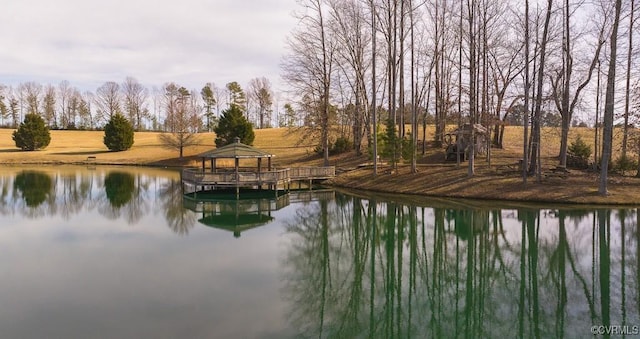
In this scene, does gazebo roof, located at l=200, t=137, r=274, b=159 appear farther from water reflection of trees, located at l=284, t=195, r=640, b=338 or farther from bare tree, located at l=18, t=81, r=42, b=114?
bare tree, located at l=18, t=81, r=42, b=114

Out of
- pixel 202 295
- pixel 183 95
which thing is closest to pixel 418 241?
pixel 202 295

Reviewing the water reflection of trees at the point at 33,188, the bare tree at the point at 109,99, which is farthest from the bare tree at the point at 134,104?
the water reflection of trees at the point at 33,188

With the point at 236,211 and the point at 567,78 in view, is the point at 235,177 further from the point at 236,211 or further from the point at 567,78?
the point at 567,78

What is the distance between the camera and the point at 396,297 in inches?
358

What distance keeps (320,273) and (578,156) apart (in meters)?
25.4

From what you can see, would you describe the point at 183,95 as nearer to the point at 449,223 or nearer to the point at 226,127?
the point at 226,127

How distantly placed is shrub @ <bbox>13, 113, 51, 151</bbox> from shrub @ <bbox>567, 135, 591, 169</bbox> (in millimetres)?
59967

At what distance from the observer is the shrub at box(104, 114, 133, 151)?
55.7 m

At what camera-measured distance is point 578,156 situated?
2897cm

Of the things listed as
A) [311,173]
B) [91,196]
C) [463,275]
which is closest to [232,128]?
[311,173]

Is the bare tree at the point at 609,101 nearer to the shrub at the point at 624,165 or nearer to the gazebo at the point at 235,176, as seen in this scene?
the shrub at the point at 624,165

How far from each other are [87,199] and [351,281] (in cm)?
1926

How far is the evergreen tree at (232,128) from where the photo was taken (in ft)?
159

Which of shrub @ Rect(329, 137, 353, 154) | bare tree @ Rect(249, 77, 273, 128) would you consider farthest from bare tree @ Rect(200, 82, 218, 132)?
shrub @ Rect(329, 137, 353, 154)
